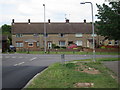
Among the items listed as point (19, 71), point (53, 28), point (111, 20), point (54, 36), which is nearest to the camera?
point (19, 71)

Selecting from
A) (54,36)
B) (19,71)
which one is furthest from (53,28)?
(19,71)

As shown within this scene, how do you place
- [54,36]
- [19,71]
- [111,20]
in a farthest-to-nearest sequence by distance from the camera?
1. [54,36]
2. [111,20]
3. [19,71]

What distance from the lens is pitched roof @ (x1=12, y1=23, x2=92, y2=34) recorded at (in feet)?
209

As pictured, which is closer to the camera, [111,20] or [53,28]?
[111,20]

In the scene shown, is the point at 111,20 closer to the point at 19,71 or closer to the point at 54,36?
the point at 19,71

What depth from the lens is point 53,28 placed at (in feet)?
212

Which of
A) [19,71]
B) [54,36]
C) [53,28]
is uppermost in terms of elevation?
[53,28]

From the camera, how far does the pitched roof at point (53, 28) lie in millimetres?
63719

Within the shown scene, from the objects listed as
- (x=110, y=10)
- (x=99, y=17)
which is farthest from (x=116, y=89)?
(x=99, y=17)

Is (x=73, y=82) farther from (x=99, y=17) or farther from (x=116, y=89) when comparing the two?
(x=99, y=17)

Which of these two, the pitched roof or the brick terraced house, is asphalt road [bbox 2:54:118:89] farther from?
the pitched roof

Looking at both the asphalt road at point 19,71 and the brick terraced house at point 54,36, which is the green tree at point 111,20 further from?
the brick terraced house at point 54,36

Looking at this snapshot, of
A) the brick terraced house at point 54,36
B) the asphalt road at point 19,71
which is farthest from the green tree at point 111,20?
the brick terraced house at point 54,36

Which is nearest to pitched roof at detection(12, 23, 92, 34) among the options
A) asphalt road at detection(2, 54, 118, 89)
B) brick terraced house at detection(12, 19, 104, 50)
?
brick terraced house at detection(12, 19, 104, 50)
